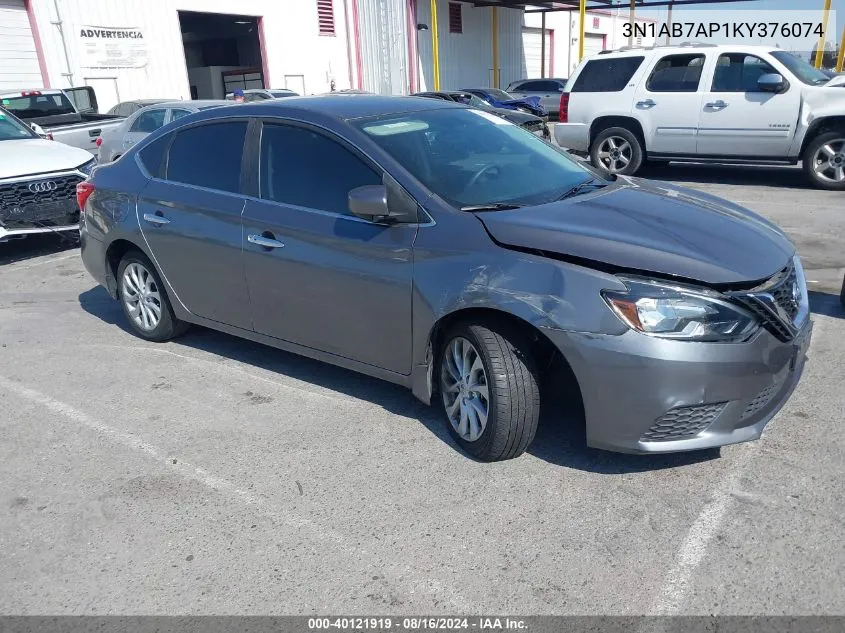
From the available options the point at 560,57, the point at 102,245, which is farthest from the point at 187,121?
the point at 560,57

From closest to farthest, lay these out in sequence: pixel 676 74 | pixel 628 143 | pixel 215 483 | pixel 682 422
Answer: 1. pixel 682 422
2. pixel 215 483
3. pixel 676 74
4. pixel 628 143

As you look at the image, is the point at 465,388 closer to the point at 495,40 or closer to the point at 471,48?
the point at 471,48

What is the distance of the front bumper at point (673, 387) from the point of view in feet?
9.96

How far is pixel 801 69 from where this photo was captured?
10500 millimetres

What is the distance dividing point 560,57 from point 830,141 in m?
34.7

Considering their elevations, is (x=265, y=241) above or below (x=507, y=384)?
above

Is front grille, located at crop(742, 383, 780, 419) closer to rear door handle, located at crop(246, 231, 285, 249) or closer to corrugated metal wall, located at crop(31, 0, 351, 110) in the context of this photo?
rear door handle, located at crop(246, 231, 285, 249)

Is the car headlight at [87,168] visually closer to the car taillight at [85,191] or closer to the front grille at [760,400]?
the car taillight at [85,191]

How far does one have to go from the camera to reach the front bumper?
9.96ft

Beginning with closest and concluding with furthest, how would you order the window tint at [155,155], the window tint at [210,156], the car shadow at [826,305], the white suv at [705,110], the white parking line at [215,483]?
the white parking line at [215,483], the window tint at [210,156], the window tint at [155,155], the car shadow at [826,305], the white suv at [705,110]

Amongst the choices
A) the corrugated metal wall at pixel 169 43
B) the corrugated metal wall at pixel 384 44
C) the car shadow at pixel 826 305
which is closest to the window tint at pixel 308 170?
the car shadow at pixel 826 305

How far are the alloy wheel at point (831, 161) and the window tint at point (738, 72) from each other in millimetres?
1231

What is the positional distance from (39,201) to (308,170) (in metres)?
5.47

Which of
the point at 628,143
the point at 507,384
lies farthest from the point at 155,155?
the point at 628,143
